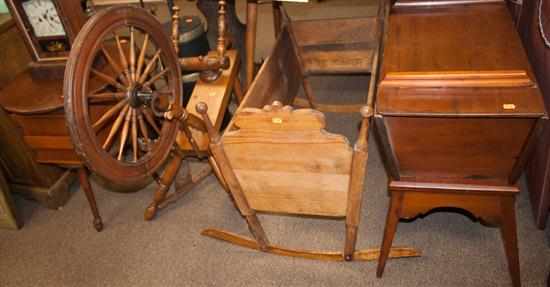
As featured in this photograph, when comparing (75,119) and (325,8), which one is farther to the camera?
(325,8)

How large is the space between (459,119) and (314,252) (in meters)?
0.80

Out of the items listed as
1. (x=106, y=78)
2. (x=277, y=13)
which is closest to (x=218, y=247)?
(x=106, y=78)

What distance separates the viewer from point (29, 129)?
5.89 feet

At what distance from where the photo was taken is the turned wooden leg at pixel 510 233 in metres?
1.30

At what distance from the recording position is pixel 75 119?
3.76 feet

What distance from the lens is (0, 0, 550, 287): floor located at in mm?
1592

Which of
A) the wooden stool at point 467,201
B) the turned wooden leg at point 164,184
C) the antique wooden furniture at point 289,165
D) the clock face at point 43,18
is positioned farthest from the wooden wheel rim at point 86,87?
the wooden stool at point 467,201

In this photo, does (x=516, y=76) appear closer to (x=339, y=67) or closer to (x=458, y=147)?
(x=458, y=147)

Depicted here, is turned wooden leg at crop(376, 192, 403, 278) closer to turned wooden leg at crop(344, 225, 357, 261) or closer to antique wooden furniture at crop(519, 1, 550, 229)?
turned wooden leg at crop(344, 225, 357, 261)

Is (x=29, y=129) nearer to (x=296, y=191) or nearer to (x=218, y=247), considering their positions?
(x=218, y=247)

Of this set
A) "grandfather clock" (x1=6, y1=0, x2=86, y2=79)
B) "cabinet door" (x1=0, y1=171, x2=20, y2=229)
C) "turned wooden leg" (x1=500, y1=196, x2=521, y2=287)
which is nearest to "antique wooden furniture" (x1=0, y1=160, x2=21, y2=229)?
"cabinet door" (x1=0, y1=171, x2=20, y2=229)

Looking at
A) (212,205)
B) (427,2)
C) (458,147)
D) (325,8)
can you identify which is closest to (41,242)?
(212,205)

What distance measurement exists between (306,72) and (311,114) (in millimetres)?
1131

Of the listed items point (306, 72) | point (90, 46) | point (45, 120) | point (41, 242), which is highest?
point (90, 46)
